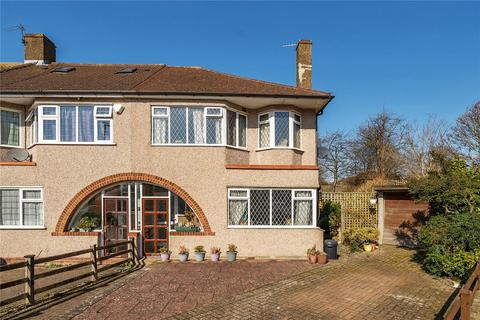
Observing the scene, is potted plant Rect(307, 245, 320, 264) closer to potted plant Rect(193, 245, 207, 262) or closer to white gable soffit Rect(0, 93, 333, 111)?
potted plant Rect(193, 245, 207, 262)

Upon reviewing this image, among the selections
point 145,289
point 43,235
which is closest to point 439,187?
point 145,289

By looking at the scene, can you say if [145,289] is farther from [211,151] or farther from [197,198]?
[211,151]

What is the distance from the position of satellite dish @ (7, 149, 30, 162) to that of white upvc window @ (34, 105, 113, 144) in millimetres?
1078

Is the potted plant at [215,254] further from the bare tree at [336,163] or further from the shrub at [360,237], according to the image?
the bare tree at [336,163]

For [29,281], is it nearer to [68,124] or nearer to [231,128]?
[68,124]

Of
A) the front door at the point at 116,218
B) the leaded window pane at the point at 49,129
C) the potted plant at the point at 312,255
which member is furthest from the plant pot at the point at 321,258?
the leaded window pane at the point at 49,129

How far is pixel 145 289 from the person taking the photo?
7.46 meters

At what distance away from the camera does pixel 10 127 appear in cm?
1157

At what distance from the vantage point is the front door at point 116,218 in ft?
36.1

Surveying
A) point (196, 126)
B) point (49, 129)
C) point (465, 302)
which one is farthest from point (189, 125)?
point (465, 302)

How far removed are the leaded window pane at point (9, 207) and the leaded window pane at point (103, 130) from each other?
3.63m

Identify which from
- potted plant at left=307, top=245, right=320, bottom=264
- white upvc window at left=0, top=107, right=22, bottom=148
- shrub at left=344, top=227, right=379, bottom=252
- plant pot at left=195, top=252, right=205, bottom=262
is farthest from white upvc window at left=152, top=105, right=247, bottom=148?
shrub at left=344, top=227, right=379, bottom=252

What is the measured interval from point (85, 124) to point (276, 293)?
9.04 metres

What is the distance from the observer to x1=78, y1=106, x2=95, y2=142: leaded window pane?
420 inches
